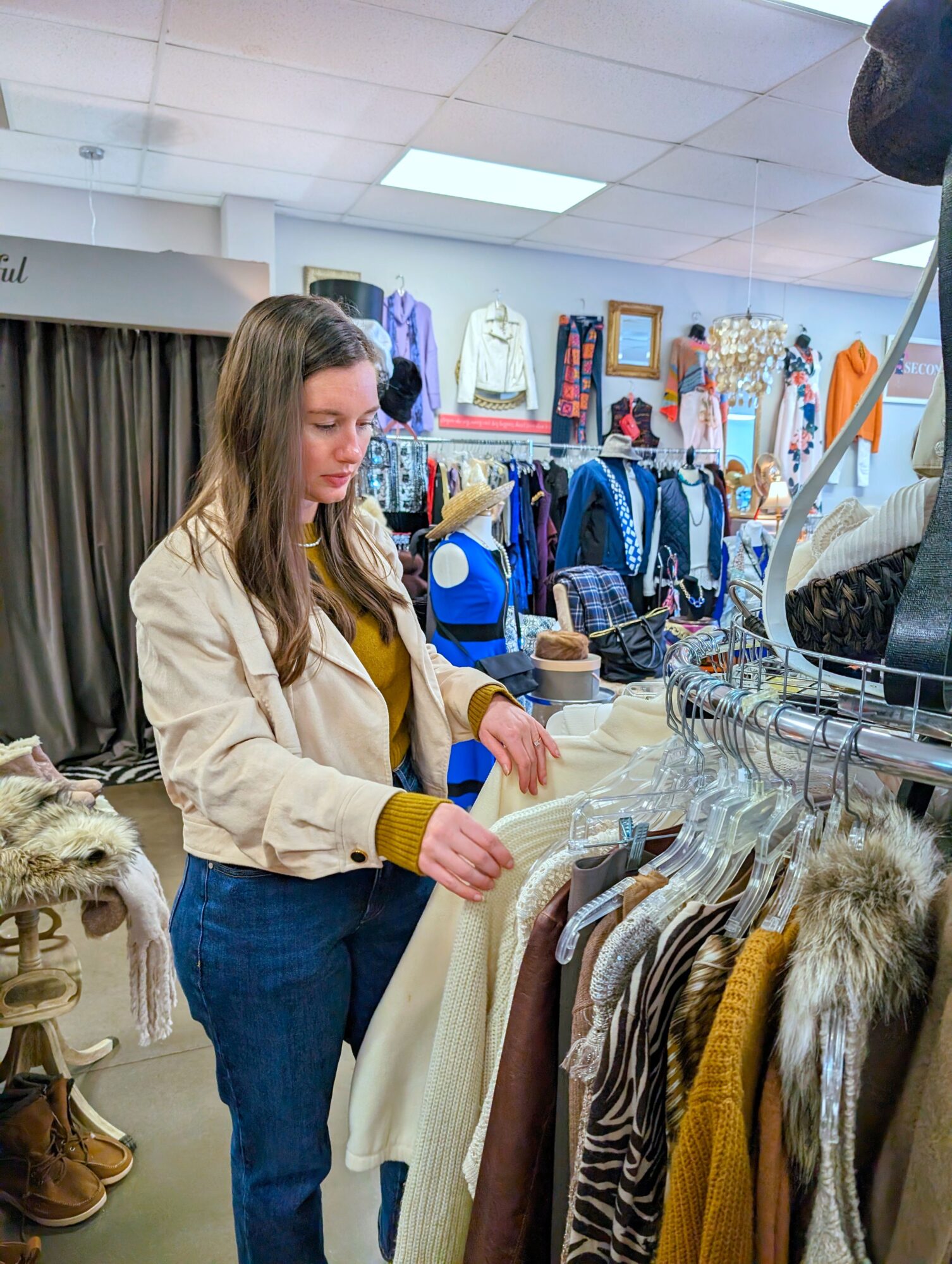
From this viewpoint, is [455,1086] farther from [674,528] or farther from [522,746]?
[674,528]

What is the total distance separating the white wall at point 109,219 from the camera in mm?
5133

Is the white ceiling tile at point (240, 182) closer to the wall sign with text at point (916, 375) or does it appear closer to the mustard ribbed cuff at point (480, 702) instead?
the mustard ribbed cuff at point (480, 702)

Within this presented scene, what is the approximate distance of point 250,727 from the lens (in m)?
1.06

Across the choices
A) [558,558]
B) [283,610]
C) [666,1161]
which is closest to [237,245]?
[558,558]

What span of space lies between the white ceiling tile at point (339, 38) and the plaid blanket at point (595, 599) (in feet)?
7.24

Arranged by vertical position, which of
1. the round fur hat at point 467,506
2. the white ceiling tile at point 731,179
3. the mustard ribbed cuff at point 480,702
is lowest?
the mustard ribbed cuff at point 480,702

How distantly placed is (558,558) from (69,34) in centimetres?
360

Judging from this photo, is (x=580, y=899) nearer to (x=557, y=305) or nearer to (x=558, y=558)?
(x=558, y=558)

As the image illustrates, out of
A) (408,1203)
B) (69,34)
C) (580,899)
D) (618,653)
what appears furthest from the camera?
(618,653)

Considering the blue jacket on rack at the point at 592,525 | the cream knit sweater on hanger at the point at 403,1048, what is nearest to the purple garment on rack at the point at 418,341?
the blue jacket on rack at the point at 592,525

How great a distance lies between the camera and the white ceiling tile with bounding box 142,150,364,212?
467 centimetres

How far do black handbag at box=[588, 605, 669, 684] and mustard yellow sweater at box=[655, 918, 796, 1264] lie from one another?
9.90 ft

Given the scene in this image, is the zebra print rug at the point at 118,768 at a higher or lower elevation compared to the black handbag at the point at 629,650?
lower

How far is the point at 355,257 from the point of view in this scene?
5.78 m
